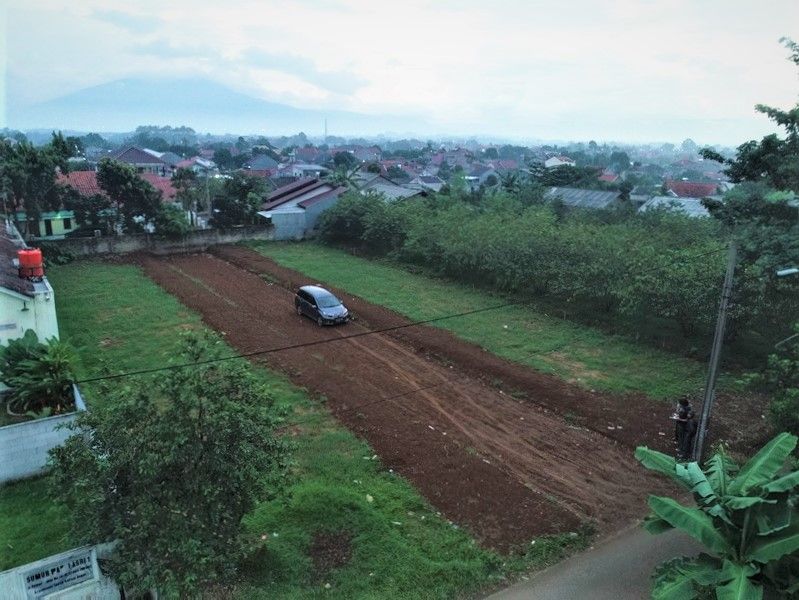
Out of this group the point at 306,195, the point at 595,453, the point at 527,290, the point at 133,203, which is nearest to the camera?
the point at 595,453

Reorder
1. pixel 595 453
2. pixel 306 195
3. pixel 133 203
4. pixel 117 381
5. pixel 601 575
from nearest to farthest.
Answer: pixel 601 575
pixel 595 453
pixel 117 381
pixel 133 203
pixel 306 195

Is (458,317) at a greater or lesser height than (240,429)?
lesser

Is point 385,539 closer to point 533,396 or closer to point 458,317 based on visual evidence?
point 533,396

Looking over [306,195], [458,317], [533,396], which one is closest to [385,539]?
[533,396]

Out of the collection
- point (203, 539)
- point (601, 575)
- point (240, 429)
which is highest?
point (240, 429)

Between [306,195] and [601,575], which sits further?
[306,195]

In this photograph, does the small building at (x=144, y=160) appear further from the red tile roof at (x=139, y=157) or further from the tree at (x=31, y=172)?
the tree at (x=31, y=172)

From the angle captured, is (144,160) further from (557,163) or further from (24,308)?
(24,308)
